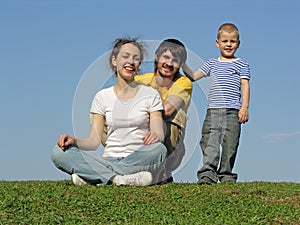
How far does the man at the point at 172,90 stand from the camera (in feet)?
25.2

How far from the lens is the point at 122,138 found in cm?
728

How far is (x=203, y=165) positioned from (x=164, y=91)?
112 cm

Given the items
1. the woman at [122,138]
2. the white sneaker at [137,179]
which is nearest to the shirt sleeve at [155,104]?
the woman at [122,138]

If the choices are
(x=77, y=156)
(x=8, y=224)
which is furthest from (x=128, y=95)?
(x=8, y=224)

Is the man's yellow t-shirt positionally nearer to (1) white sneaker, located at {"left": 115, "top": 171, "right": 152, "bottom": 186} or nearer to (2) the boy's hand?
(2) the boy's hand

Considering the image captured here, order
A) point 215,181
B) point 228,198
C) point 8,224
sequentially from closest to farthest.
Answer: point 8,224 < point 228,198 < point 215,181

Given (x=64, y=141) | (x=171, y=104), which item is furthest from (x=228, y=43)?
(x=64, y=141)

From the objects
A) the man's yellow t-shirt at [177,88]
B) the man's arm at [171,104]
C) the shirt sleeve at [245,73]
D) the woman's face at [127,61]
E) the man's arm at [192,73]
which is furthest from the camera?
the man's arm at [192,73]

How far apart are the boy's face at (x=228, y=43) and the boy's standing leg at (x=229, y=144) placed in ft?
2.61

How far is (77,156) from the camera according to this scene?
7.14 metres

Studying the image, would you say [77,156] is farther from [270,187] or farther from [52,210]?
[270,187]

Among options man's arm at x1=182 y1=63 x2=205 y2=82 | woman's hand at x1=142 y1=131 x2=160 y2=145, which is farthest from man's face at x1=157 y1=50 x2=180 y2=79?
woman's hand at x1=142 y1=131 x2=160 y2=145

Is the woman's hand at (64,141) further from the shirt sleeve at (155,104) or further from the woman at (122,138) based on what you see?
the shirt sleeve at (155,104)

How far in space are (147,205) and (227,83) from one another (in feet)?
8.34
